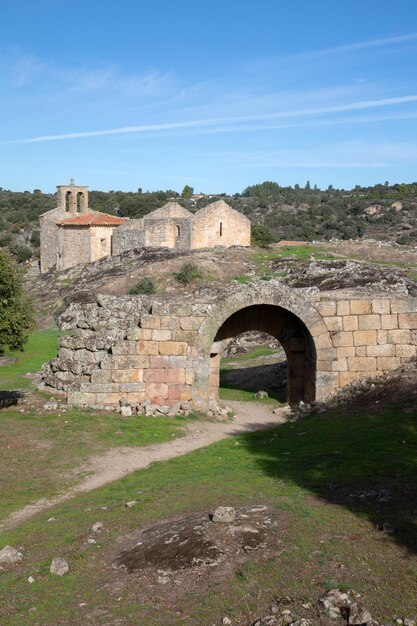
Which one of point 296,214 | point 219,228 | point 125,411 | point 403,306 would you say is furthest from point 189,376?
point 296,214

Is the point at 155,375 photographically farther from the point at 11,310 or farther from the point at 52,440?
the point at 11,310

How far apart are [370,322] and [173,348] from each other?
539 cm

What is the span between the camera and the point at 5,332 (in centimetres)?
1700

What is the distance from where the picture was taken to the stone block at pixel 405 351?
18359mm

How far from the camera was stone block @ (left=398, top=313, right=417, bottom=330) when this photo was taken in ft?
60.4

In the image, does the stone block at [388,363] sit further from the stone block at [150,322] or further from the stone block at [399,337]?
the stone block at [150,322]

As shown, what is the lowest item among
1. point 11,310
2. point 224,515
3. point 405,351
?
point 224,515

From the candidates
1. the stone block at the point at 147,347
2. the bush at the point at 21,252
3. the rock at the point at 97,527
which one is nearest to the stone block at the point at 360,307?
the stone block at the point at 147,347

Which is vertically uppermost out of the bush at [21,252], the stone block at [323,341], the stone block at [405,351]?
the bush at [21,252]

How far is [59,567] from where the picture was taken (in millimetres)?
8258

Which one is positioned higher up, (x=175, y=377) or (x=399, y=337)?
(x=399, y=337)

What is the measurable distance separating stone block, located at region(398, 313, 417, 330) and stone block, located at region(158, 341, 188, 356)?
5862 mm

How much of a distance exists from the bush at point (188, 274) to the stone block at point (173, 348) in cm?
2345

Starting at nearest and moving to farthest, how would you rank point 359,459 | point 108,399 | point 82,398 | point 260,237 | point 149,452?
point 359,459 < point 149,452 < point 82,398 < point 108,399 < point 260,237
